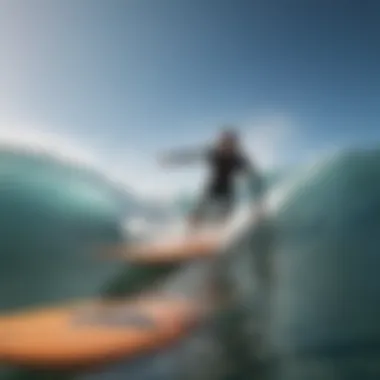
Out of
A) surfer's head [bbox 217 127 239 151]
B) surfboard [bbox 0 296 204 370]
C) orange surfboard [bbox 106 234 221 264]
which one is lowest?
surfboard [bbox 0 296 204 370]

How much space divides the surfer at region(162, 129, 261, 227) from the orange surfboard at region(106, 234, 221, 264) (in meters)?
0.05

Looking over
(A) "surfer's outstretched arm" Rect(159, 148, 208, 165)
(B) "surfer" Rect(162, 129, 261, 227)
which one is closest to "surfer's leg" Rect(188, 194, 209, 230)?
(B) "surfer" Rect(162, 129, 261, 227)

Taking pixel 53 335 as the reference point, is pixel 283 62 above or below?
above

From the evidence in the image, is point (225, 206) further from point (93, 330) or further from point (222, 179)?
point (93, 330)

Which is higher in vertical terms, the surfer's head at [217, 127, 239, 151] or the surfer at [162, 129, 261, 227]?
the surfer's head at [217, 127, 239, 151]

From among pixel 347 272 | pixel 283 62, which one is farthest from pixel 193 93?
pixel 347 272

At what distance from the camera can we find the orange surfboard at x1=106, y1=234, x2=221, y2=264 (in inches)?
73.8

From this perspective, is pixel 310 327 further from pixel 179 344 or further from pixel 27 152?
pixel 27 152

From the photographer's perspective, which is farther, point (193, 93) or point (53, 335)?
point (193, 93)

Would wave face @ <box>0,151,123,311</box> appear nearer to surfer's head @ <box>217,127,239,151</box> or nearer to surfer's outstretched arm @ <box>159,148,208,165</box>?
surfer's outstretched arm @ <box>159,148,208,165</box>

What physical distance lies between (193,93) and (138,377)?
27.4 inches

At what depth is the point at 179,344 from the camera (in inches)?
72.3

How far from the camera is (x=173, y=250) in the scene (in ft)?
6.21

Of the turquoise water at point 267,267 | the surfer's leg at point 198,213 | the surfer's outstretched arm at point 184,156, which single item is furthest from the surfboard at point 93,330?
the surfer's outstretched arm at point 184,156
